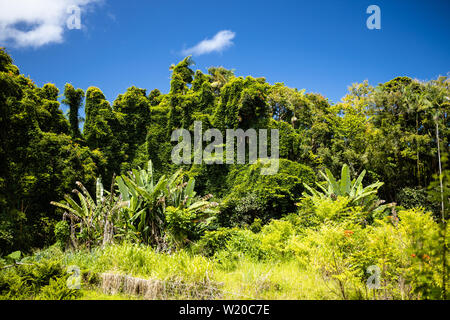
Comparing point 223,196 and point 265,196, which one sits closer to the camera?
point 265,196

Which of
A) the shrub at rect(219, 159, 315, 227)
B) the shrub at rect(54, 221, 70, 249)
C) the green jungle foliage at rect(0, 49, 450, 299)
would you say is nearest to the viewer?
the green jungle foliage at rect(0, 49, 450, 299)

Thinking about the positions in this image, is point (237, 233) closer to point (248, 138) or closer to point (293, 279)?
point (293, 279)

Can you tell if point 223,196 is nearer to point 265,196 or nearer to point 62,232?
point 265,196

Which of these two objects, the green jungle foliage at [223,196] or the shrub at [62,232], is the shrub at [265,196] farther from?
the shrub at [62,232]

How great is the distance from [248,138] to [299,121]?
6.57 m

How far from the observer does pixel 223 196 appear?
47.6 ft
